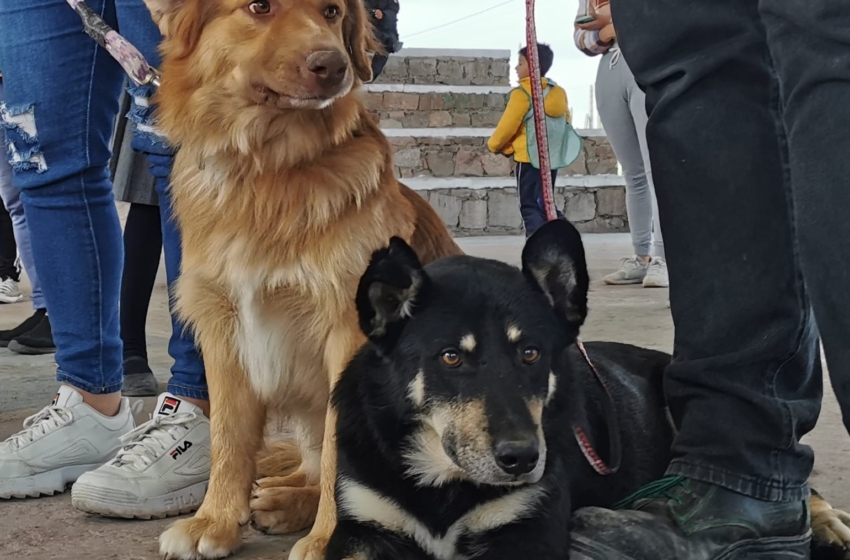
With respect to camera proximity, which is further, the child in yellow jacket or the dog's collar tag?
the child in yellow jacket

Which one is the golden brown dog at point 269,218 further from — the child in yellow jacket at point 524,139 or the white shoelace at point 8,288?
the child in yellow jacket at point 524,139

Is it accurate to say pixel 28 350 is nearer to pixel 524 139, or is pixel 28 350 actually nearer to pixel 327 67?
pixel 327 67

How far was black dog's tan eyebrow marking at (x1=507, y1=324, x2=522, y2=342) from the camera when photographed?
5.53ft

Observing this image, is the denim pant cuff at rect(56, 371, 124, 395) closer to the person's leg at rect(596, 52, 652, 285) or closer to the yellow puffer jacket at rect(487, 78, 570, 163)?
the person's leg at rect(596, 52, 652, 285)

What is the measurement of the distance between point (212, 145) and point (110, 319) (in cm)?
63

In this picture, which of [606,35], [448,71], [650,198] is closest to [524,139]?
[650,198]

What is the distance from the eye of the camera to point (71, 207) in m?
2.43

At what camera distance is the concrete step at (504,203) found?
1329cm

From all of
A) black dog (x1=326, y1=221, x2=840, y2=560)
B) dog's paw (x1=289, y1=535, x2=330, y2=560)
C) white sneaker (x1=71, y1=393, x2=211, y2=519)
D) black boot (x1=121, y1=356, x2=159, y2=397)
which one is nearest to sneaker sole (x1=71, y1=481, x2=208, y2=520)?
white sneaker (x1=71, y1=393, x2=211, y2=519)

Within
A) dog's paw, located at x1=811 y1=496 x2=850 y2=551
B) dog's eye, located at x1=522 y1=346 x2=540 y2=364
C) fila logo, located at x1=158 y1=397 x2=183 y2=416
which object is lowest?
dog's paw, located at x1=811 y1=496 x2=850 y2=551

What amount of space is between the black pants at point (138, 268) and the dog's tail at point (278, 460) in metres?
1.34

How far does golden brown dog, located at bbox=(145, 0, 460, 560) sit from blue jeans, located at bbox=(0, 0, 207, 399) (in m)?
0.21

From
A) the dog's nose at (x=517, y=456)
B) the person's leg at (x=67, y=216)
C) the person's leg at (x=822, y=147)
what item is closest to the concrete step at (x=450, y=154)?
the person's leg at (x=67, y=216)

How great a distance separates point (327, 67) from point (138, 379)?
2.03 m
